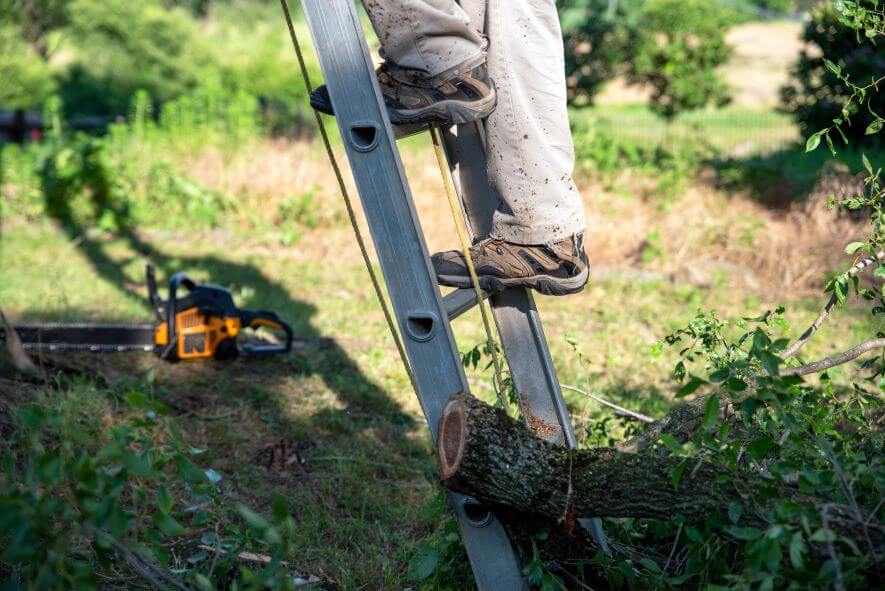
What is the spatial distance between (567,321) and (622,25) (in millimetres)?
5469

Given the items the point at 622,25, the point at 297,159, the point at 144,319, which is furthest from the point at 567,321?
the point at 622,25

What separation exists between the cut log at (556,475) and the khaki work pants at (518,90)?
0.57 metres

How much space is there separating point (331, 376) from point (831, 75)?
224 inches

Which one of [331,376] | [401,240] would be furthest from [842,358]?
[331,376]

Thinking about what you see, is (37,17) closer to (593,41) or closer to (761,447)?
(593,41)

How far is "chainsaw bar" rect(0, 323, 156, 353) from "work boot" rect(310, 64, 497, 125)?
9.06ft

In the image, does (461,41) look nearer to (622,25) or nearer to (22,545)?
(22,545)

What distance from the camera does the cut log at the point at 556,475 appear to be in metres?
1.98

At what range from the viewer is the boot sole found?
2320 millimetres

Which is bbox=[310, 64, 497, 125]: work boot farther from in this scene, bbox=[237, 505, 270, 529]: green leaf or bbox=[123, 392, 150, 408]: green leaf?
bbox=[237, 505, 270, 529]: green leaf

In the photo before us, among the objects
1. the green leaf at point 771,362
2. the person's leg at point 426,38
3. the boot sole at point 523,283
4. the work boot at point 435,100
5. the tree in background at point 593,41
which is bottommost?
the tree in background at point 593,41

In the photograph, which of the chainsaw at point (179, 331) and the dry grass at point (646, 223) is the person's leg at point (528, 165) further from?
the dry grass at point (646, 223)

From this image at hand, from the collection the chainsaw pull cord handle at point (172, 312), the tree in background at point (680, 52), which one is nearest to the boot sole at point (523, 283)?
the chainsaw pull cord handle at point (172, 312)

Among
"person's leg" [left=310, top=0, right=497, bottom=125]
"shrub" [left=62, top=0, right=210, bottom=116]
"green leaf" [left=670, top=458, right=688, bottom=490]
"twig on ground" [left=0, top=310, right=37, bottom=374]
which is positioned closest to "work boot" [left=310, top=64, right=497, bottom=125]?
"person's leg" [left=310, top=0, right=497, bottom=125]
